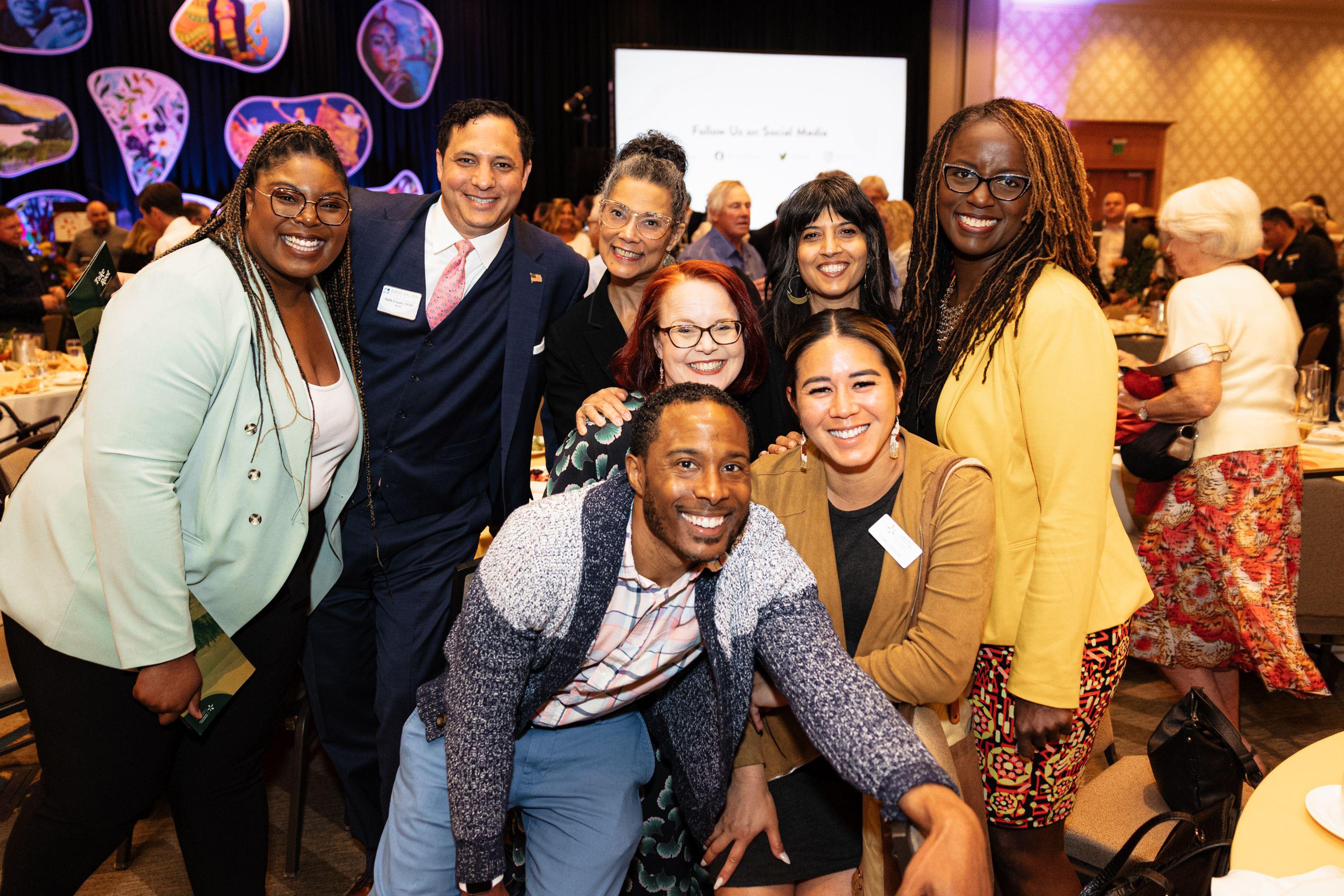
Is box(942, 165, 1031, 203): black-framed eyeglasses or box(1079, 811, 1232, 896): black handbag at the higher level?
box(942, 165, 1031, 203): black-framed eyeglasses

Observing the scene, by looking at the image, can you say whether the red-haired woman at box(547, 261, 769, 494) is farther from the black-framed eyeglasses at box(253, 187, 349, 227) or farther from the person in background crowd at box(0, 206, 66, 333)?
the person in background crowd at box(0, 206, 66, 333)

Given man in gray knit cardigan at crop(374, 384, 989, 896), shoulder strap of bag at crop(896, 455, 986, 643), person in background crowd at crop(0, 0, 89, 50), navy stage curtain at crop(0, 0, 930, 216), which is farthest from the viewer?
navy stage curtain at crop(0, 0, 930, 216)

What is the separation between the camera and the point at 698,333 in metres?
2.04

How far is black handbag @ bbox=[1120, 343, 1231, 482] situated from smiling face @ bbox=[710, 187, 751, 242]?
127 inches

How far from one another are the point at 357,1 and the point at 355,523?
30.3 feet

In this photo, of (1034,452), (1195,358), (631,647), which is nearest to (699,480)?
(631,647)

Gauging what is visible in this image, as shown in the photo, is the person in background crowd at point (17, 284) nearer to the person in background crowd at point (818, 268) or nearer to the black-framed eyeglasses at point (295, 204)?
the black-framed eyeglasses at point (295, 204)

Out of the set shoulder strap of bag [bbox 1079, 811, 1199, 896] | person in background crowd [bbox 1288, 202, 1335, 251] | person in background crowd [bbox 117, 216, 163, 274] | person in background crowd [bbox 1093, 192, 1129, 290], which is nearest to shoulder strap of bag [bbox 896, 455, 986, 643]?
shoulder strap of bag [bbox 1079, 811, 1199, 896]

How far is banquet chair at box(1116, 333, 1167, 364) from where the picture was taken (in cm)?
502

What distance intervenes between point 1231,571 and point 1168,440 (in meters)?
0.45

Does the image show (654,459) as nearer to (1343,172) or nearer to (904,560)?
(904,560)

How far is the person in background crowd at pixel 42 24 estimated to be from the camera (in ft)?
27.8

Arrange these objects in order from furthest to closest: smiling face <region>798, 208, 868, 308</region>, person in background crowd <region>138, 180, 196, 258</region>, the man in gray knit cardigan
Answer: person in background crowd <region>138, 180, 196, 258</region>, smiling face <region>798, 208, 868, 308</region>, the man in gray knit cardigan

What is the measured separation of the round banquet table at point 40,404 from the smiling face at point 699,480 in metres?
3.84
